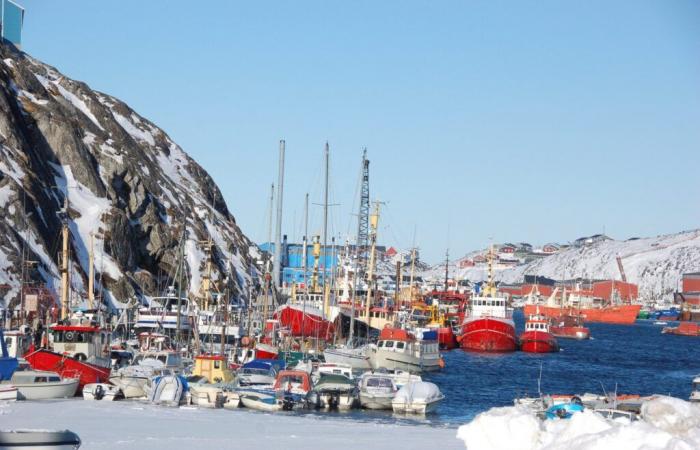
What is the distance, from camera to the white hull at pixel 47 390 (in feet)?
143

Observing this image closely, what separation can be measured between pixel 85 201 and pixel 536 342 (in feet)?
151

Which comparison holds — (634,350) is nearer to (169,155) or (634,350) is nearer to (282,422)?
(169,155)

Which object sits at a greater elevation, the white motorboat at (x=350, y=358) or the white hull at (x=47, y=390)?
the white motorboat at (x=350, y=358)

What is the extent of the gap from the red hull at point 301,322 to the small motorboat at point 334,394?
4174 centimetres

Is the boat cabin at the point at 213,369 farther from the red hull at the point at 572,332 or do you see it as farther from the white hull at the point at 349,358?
the red hull at the point at 572,332

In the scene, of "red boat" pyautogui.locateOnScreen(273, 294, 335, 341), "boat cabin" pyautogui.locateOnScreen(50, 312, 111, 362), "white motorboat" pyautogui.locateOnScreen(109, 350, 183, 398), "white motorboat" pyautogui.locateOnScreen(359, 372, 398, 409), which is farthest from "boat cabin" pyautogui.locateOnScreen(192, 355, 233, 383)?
"red boat" pyautogui.locateOnScreen(273, 294, 335, 341)

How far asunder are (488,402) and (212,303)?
46.3 meters

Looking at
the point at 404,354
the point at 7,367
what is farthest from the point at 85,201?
the point at 7,367

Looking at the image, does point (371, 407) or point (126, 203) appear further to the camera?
point (126, 203)

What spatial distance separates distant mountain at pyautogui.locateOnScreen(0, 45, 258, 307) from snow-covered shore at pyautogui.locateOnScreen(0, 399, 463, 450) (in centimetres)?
4405

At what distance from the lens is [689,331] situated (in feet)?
650

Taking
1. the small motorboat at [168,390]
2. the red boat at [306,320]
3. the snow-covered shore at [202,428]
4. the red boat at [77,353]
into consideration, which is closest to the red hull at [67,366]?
the red boat at [77,353]

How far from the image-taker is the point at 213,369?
5200 centimetres

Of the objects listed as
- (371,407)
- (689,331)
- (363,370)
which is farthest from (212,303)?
(689,331)
